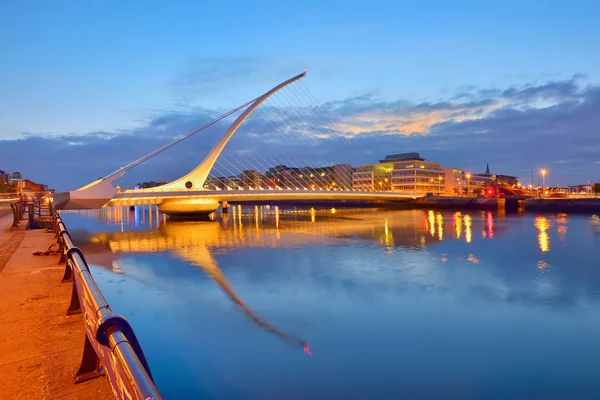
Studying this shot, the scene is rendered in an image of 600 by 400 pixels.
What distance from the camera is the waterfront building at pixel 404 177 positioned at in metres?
103

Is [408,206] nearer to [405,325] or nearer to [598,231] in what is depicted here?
[598,231]

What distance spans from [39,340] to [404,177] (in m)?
105

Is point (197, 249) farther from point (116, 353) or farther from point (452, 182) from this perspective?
point (452, 182)

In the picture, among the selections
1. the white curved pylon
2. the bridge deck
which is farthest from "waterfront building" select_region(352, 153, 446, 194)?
the white curved pylon

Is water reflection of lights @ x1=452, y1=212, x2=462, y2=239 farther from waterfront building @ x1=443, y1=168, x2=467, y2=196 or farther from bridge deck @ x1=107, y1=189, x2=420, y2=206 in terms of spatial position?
waterfront building @ x1=443, y1=168, x2=467, y2=196

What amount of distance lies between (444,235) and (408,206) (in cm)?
5290

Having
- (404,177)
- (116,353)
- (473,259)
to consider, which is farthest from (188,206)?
(404,177)

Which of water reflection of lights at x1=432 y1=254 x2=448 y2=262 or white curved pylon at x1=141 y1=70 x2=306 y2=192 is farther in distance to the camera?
white curved pylon at x1=141 y1=70 x2=306 y2=192

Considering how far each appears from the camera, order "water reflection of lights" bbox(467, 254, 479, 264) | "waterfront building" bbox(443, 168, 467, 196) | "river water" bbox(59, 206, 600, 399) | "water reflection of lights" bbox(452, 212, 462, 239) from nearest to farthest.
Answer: "river water" bbox(59, 206, 600, 399), "water reflection of lights" bbox(467, 254, 479, 264), "water reflection of lights" bbox(452, 212, 462, 239), "waterfront building" bbox(443, 168, 467, 196)

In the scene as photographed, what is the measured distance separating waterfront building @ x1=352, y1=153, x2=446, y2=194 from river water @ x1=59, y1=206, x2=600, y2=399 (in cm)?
8635

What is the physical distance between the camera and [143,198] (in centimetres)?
3516

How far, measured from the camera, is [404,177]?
103938 millimetres

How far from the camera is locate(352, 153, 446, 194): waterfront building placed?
10311 centimetres

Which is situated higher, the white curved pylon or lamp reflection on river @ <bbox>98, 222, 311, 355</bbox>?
the white curved pylon
